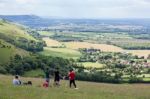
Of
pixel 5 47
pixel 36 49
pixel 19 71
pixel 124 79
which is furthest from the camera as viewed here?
pixel 36 49

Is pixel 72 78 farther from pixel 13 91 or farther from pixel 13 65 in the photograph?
pixel 13 65

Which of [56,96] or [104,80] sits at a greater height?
[56,96]

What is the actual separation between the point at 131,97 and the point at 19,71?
73548mm

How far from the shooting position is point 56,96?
35.9 meters

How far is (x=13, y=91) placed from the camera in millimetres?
37594

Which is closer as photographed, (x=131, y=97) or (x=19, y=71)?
(x=131, y=97)

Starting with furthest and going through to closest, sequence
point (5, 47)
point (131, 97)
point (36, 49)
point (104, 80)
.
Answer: point (36, 49), point (5, 47), point (104, 80), point (131, 97)

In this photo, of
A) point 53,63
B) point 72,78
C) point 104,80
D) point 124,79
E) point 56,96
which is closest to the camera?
point 56,96

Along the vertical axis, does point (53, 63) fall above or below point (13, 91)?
below

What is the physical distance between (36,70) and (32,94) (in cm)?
7676

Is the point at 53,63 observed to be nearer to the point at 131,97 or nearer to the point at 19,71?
the point at 19,71

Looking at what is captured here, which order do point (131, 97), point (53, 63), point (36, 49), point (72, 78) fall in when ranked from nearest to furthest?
1. point (131, 97)
2. point (72, 78)
3. point (53, 63)
4. point (36, 49)

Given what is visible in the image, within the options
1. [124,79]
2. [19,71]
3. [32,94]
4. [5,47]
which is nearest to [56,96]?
[32,94]

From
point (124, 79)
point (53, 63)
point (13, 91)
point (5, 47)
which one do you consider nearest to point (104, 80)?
point (124, 79)
